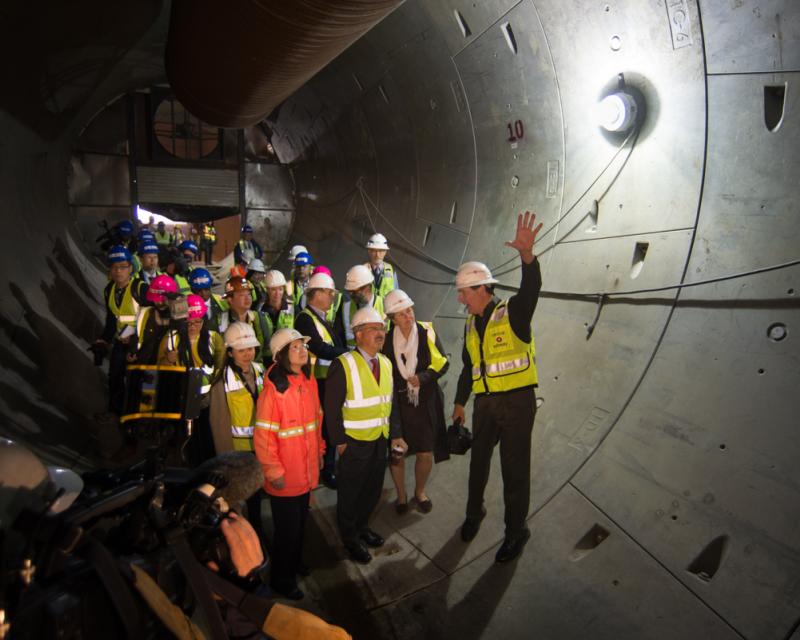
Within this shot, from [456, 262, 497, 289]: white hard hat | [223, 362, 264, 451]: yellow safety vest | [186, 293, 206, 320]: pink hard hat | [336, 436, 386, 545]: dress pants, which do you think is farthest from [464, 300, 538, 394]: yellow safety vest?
[186, 293, 206, 320]: pink hard hat

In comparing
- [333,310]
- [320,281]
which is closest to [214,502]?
[320,281]

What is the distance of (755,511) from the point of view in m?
2.27

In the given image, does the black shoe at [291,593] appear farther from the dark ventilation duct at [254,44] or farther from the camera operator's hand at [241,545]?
the dark ventilation duct at [254,44]

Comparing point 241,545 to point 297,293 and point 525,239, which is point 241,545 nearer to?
point 525,239

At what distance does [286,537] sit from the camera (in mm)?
3127

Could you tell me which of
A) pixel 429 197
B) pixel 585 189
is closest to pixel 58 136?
pixel 429 197

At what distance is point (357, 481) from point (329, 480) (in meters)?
1.12

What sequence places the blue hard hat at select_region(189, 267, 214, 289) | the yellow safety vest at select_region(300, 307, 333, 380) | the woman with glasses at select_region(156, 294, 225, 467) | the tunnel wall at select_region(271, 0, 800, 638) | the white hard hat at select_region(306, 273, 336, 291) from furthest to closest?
the blue hard hat at select_region(189, 267, 214, 289)
the white hard hat at select_region(306, 273, 336, 291)
the yellow safety vest at select_region(300, 307, 333, 380)
the woman with glasses at select_region(156, 294, 225, 467)
the tunnel wall at select_region(271, 0, 800, 638)

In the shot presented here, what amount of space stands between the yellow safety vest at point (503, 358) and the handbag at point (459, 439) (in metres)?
0.35

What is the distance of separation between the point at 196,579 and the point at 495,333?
220 cm

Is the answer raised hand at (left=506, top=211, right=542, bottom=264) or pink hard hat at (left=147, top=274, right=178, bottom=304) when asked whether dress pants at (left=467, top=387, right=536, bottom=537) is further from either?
pink hard hat at (left=147, top=274, right=178, bottom=304)

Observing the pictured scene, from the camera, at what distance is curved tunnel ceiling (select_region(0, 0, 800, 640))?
2357 millimetres

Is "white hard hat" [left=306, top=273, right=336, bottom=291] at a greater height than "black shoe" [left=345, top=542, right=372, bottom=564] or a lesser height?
greater

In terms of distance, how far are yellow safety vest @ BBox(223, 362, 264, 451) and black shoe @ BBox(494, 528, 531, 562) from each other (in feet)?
5.35
